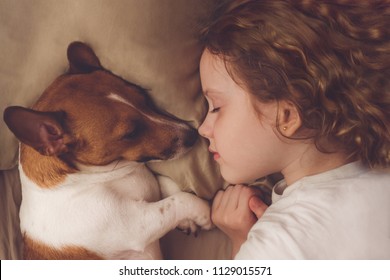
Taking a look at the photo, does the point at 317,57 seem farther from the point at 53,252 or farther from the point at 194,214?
the point at 53,252

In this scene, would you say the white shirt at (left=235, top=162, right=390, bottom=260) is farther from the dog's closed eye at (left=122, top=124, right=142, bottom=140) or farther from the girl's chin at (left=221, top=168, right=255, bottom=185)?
the dog's closed eye at (left=122, top=124, right=142, bottom=140)

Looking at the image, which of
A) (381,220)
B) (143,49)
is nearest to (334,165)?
(381,220)

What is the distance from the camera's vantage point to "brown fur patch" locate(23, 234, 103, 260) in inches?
41.4

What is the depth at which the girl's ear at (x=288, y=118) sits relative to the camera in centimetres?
98

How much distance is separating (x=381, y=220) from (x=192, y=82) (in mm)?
458

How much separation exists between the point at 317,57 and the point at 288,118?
0.41ft

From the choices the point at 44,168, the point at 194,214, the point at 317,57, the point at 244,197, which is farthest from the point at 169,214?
the point at 317,57

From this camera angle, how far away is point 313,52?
0.95 m

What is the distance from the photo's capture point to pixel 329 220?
1.00 meters

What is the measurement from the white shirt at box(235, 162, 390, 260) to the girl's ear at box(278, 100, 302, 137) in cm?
10

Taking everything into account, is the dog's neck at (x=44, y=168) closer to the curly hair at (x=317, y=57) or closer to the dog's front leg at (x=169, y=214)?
the dog's front leg at (x=169, y=214)

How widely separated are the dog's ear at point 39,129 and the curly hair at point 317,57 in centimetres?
34
